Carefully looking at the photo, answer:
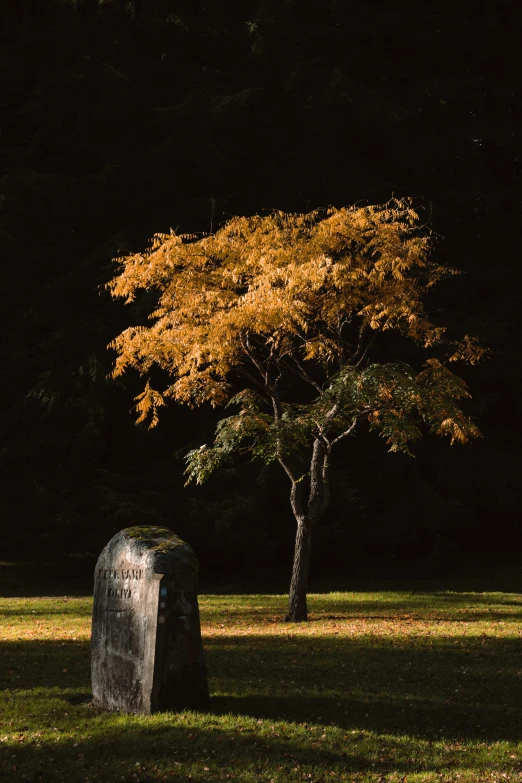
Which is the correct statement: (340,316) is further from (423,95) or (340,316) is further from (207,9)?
(207,9)

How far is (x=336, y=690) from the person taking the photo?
1026cm

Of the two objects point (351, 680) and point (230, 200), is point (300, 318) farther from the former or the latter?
point (230, 200)

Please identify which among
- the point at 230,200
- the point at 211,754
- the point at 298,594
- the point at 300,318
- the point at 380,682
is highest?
the point at 230,200

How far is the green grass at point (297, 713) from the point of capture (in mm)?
7543

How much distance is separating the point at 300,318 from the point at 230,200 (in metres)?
15.0

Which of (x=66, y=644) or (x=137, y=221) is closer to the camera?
(x=66, y=644)

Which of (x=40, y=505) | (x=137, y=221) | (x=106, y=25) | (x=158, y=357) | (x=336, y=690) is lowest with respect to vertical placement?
(x=336, y=690)

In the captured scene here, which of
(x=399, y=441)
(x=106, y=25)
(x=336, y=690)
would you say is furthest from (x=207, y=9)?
(x=336, y=690)

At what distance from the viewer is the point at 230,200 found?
29781mm

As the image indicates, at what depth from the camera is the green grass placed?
7543 mm

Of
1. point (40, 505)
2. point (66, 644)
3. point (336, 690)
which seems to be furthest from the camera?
point (40, 505)

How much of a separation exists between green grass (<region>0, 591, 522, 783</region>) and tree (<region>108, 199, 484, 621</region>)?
127 inches

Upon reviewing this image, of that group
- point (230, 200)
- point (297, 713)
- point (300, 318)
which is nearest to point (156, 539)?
point (297, 713)

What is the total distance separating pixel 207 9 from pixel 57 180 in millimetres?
7445
